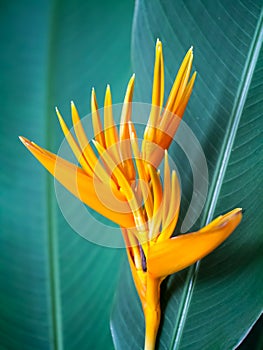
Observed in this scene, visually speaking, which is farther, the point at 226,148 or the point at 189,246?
the point at 226,148

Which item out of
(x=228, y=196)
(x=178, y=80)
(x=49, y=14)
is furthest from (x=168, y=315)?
(x=49, y=14)

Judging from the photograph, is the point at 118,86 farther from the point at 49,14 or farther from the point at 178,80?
the point at 178,80

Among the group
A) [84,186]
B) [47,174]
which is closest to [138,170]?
[84,186]

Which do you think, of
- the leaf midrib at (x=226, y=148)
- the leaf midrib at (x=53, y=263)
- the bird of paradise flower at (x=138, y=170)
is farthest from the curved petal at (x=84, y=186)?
the leaf midrib at (x=53, y=263)

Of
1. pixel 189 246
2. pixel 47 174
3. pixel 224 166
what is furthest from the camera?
pixel 47 174

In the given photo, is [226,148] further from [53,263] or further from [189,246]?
[53,263]

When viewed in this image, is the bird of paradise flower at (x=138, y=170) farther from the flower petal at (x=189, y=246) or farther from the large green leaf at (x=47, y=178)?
the large green leaf at (x=47, y=178)
